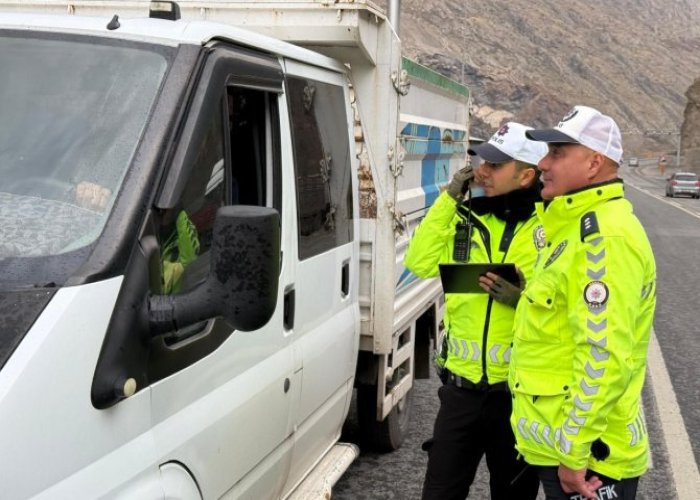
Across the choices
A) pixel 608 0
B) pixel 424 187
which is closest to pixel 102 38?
pixel 424 187

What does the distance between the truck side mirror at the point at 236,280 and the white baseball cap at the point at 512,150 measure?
1.78 metres

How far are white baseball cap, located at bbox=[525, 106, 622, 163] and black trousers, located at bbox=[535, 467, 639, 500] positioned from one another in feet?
3.35

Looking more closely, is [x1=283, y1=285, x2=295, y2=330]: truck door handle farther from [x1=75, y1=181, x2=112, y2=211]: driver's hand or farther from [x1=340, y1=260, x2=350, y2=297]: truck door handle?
[x1=75, y1=181, x2=112, y2=211]: driver's hand

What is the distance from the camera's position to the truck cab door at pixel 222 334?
8.36 ft

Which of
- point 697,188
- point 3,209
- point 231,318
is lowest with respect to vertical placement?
point 697,188

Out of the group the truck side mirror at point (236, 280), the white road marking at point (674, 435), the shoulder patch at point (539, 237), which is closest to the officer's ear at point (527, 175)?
the shoulder patch at point (539, 237)

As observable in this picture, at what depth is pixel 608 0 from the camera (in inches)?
6191

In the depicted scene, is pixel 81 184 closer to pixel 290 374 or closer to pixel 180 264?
pixel 180 264

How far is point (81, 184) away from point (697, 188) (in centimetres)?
4611

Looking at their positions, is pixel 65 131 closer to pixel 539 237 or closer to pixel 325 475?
pixel 539 237

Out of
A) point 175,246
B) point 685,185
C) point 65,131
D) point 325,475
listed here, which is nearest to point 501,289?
point 325,475

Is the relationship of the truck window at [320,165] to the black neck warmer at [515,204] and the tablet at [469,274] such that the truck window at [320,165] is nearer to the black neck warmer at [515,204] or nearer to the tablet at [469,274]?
the tablet at [469,274]

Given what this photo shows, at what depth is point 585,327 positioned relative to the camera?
2760 mm

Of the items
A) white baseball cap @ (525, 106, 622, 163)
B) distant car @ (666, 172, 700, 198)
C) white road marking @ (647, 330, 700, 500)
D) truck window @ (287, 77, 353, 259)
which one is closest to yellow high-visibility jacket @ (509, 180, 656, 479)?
white baseball cap @ (525, 106, 622, 163)
